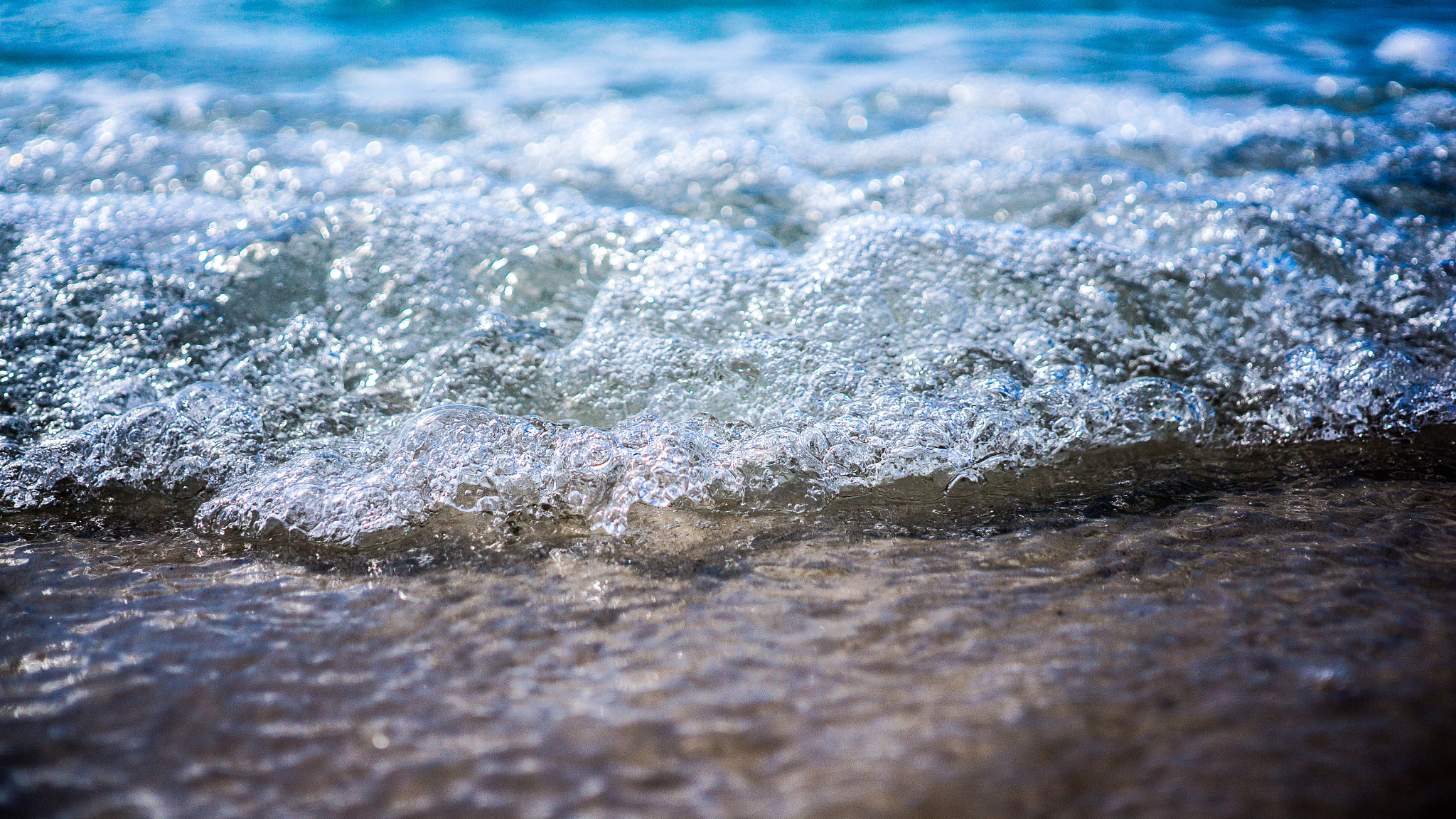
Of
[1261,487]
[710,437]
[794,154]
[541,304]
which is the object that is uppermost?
[794,154]

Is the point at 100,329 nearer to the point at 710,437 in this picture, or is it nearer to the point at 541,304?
the point at 541,304

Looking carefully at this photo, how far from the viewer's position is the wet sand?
2.97ft

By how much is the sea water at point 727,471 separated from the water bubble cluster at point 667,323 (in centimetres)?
1

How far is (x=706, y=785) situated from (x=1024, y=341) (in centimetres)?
140

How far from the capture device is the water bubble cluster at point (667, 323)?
1592 mm

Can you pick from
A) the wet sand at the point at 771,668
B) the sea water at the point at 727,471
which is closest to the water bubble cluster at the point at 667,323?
the sea water at the point at 727,471

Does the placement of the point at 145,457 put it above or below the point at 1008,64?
below

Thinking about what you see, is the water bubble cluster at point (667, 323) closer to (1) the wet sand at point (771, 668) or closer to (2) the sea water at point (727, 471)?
(2) the sea water at point (727, 471)

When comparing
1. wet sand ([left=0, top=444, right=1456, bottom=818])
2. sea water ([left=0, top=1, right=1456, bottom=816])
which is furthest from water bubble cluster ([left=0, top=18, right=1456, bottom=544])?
wet sand ([left=0, top=444, right=1456, bottom=818])

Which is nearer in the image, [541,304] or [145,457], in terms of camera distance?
[145,457]

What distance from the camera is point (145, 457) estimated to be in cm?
162

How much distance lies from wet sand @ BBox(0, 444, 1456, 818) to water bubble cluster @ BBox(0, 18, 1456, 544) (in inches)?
7.0

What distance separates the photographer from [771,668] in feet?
3.60

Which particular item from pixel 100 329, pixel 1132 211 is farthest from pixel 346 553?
pixel 1132 211
